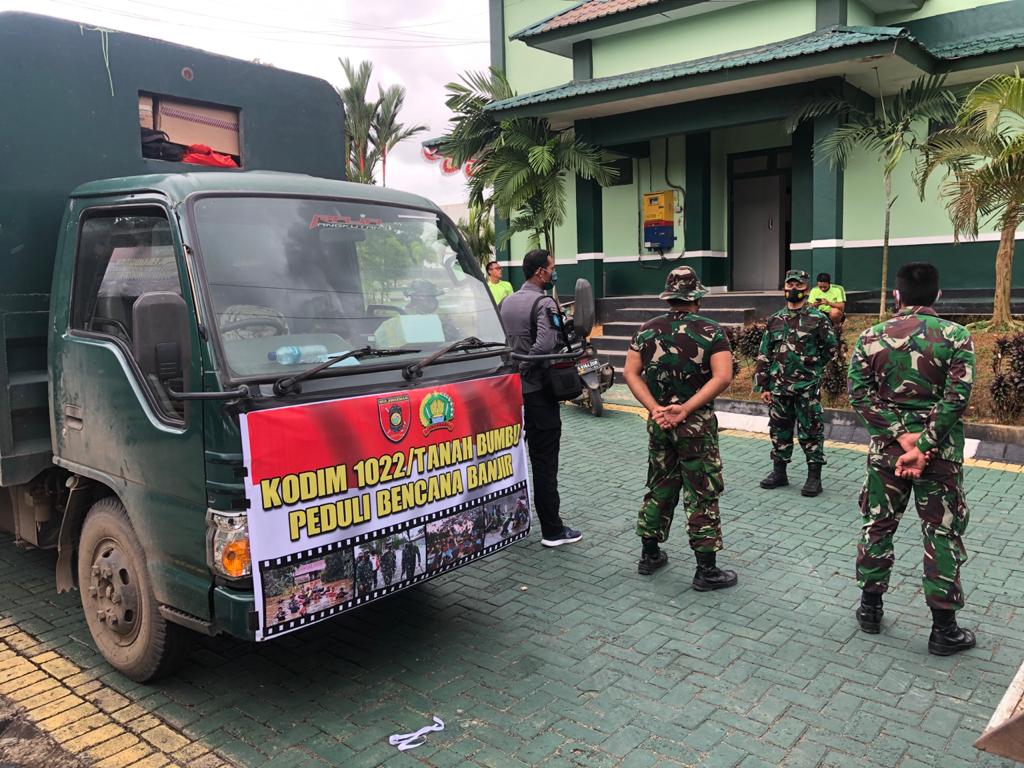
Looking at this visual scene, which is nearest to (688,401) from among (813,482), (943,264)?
(813,482)

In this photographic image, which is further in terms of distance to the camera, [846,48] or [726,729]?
[846,48]

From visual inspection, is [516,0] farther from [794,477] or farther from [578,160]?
[794,477]

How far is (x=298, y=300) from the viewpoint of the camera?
3.64 meters

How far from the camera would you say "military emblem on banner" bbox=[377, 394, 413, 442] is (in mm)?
3566

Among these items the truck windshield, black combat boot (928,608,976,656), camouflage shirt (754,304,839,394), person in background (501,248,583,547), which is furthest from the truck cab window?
camouflage shirt (754,304,839,394)

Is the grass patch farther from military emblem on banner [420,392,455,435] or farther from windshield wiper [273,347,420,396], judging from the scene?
windshield wiper [273,347,420,396]

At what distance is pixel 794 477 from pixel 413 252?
4.58m

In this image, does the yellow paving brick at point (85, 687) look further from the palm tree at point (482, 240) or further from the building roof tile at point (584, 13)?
the palm tree at point (482, 240)

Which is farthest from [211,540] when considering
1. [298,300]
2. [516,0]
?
[516,0]

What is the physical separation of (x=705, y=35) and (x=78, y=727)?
13.9 meters

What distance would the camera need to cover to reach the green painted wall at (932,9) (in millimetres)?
12828

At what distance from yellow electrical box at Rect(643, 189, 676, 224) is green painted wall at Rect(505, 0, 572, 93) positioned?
3569 millimetres

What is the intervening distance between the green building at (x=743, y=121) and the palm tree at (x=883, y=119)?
22cm

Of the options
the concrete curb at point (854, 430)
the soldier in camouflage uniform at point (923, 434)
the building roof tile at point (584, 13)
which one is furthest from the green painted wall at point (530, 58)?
the soldier in camouflage uniform at point (923, 434)
